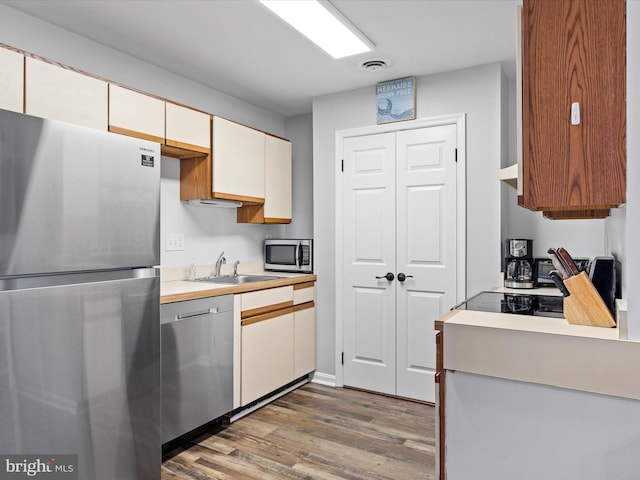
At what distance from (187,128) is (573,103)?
2253 mm

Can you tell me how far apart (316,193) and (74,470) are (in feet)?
8.44

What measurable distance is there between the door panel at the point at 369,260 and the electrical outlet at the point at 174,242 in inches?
51.2

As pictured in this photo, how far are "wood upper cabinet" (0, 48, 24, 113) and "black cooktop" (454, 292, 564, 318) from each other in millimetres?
2100

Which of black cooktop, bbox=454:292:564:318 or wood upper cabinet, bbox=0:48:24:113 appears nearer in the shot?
black cooktop, bbox=454:292:564:318

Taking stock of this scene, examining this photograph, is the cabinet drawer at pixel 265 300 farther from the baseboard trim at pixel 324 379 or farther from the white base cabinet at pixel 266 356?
the baseboard trim at pixel 324 379

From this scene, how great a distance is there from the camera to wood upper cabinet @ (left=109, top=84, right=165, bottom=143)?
2270mm

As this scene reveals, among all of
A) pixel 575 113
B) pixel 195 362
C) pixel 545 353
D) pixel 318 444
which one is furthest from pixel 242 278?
pixel 575 113

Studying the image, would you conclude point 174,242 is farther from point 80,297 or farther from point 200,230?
point 80,297

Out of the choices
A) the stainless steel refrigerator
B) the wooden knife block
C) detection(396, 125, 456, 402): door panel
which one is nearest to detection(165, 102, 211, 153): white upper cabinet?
the stainless steel refrigerator

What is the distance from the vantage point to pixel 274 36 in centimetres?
249

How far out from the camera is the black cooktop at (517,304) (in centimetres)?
165

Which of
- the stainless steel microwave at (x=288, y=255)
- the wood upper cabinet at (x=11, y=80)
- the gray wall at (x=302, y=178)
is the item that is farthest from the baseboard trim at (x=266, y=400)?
the wood upper cabinet at (x=11, y=80)

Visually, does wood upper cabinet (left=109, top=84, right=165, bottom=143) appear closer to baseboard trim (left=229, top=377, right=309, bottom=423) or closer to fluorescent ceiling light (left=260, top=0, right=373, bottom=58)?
fluorescent ceiling light (left=260, top=0, right=373, bottom=58)

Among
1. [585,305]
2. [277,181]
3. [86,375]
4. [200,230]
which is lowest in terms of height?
[86,375]
